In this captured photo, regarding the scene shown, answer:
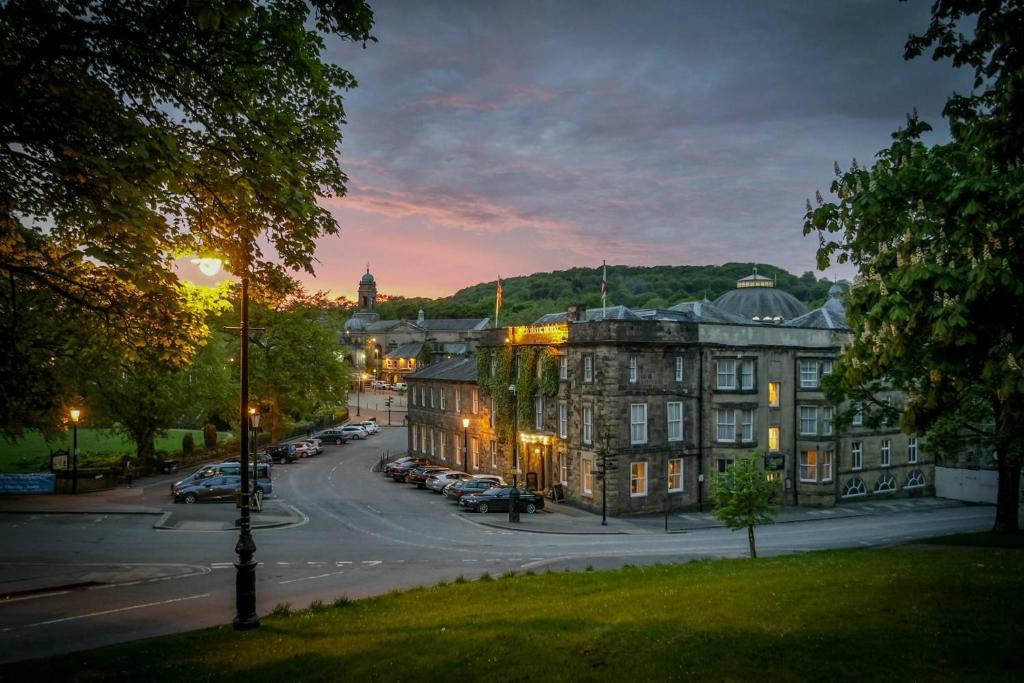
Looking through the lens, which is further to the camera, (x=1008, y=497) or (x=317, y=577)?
(x=1008, y=497)

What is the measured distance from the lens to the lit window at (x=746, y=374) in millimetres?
42344

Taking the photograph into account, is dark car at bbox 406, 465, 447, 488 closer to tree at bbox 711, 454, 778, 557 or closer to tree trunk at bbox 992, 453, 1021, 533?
tree at bbox 711, 454, 778, 557

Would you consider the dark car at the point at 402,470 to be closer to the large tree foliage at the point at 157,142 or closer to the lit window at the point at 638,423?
the lit window at the point at 638,423

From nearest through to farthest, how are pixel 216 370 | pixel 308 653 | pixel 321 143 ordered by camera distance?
pixel 308 653 < pixel 321 143 < pixel 216 370

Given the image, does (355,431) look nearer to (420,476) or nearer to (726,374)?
(420,476)

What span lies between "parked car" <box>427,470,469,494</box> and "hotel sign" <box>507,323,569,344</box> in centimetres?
946

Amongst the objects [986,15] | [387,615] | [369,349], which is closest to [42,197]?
[387,615]

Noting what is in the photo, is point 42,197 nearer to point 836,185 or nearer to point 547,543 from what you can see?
point 836,185

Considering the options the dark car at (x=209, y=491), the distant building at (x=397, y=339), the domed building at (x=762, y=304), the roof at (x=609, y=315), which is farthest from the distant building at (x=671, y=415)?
the distant building at (x=397, y=339)

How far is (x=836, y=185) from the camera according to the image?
1255 cm

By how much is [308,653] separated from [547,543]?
19.1 metres

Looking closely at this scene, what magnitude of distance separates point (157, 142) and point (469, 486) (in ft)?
107

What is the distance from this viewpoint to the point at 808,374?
44.2m

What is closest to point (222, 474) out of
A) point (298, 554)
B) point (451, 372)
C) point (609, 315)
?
point (298, 554)
